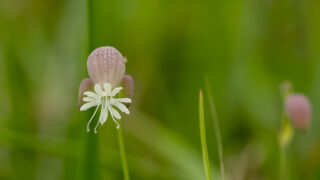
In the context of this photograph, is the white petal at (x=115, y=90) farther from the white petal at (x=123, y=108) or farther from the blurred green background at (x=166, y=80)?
the blurred green background at (x=166, y=80)

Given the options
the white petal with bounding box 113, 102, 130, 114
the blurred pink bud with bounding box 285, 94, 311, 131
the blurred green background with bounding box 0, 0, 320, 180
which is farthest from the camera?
the blurred green background with bounding box 0, 0, 320, 180

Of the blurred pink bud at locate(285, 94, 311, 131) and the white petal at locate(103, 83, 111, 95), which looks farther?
the blurred pink bud at locate(285, 94, 311, 131)

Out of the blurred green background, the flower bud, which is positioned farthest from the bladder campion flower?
the blurred green background

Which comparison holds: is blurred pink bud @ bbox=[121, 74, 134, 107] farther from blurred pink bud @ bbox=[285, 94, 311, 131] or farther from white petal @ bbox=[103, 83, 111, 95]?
blurred pink bud @ bbox=[285, 94, 311, 131]

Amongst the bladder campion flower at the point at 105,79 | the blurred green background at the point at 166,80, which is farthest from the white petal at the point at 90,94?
the blurred green background at the point at 166,80

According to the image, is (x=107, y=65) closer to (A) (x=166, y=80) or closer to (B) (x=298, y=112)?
(B) (x=298, y=112)

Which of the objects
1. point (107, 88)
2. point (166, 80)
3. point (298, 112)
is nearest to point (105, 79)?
point (107, 88)
